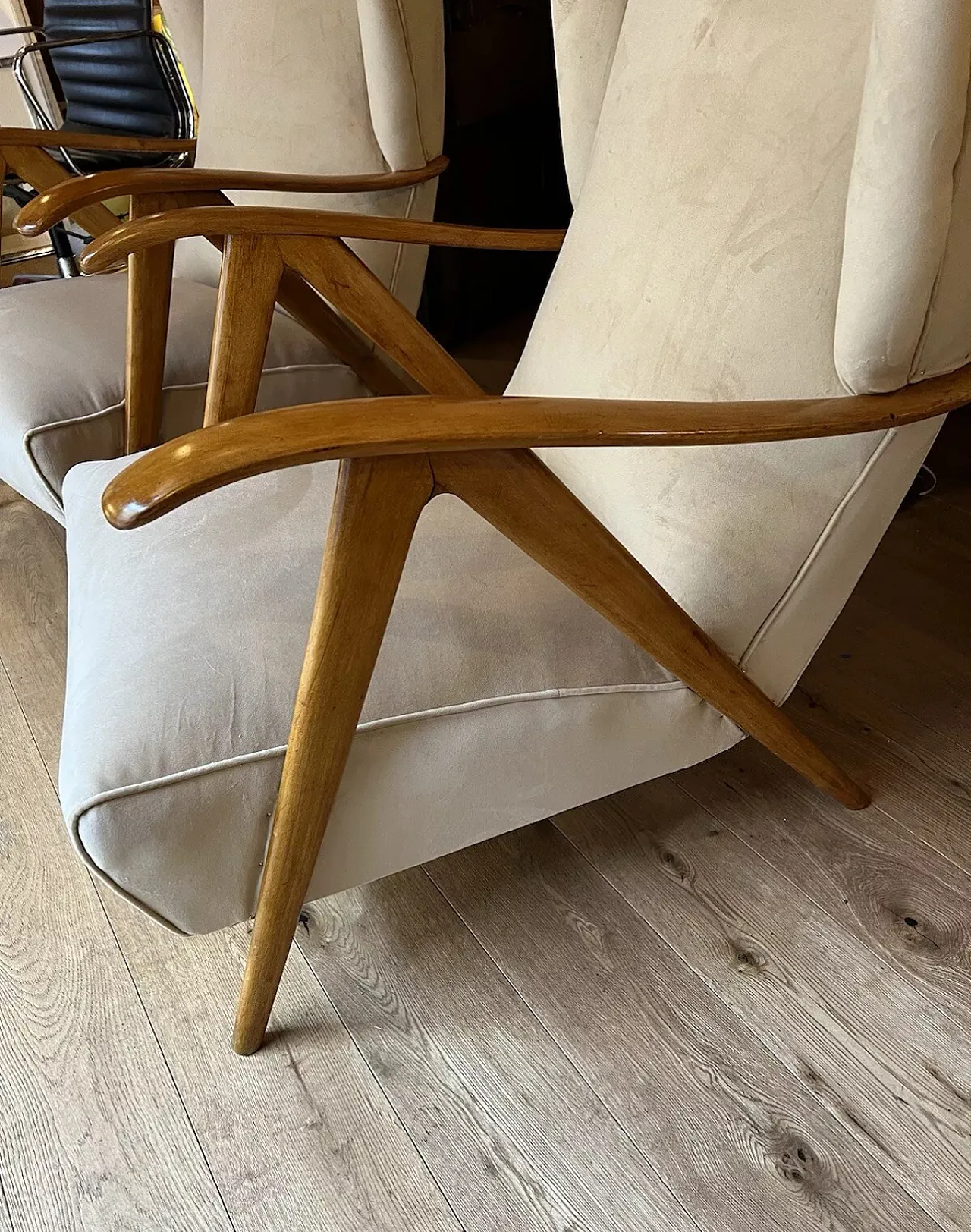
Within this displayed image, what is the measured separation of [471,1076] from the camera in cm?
91

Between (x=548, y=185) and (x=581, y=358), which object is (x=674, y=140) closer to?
(x=581, y=358)

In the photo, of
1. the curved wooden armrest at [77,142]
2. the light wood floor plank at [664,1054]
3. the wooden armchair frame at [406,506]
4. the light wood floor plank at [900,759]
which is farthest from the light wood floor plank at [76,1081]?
the curved wooden armrest at [77,142]

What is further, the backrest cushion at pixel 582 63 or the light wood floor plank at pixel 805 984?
the backrest cushion at pixel 582 63

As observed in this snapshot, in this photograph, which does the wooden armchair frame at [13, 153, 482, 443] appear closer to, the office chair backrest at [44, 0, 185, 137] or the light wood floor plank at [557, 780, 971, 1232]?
the light wood floor plank at [557, 780, 971, 1232]

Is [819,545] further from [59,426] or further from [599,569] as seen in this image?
[59,426]

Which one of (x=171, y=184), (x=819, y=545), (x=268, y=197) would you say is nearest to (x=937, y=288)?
(x=819, y=545)

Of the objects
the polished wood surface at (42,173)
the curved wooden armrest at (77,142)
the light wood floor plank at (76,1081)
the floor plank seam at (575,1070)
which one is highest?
the curved wooden armrest at (77,142)

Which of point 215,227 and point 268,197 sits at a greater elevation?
point 215,227

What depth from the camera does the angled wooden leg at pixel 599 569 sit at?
→ 68 cm

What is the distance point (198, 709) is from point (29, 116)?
3.68 m

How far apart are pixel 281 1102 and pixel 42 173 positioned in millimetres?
1487

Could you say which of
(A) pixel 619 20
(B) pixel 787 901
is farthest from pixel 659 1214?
(A) pixel 619 20

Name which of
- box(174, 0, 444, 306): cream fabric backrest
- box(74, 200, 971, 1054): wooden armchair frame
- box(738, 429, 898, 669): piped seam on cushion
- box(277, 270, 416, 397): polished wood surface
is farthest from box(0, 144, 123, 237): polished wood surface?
box(738, 429, 898, 669): piped seam on cushion

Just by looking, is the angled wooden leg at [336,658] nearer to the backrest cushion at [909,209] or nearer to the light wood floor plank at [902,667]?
the backrest cushion at [909,209]
